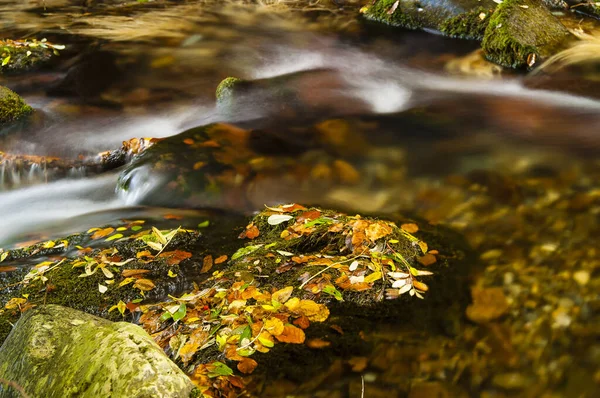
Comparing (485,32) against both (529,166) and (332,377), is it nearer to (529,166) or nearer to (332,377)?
(529,166)

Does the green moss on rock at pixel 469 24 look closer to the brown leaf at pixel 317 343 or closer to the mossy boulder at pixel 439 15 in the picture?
the mossy boulder at pixel 439 15

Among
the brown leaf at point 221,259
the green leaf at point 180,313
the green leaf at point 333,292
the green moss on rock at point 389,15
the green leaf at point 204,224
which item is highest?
the green moss on rock at point 389,15

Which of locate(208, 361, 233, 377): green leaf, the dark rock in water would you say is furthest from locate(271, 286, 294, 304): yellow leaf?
the dark rock in water

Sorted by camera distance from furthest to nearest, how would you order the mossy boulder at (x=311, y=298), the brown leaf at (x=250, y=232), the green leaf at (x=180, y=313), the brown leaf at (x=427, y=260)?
the brown leaf at (x=250, y=232), the brown leaf at (x=427, y=260), the green leaf at (x=180, y=313), the mossy boulder at (x=311, y=298)

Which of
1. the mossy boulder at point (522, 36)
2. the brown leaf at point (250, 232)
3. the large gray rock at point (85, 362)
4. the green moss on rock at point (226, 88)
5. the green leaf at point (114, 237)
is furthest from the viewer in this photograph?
the green moss on rock at point (226, 88)

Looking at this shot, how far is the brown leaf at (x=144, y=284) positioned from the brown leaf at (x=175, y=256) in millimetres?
244

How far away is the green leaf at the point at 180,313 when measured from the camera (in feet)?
10.3

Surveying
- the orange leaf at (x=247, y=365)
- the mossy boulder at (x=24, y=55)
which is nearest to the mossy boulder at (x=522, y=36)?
the orange leaf at (x=247, y=365)

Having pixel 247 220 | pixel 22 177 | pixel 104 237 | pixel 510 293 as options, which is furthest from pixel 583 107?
pixel 22 177

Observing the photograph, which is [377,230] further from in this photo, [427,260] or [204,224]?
[204,224]

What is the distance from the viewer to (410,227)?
13.4ft

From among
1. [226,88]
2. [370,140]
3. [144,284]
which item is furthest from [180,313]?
[226,88]

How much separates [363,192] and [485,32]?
4322mm

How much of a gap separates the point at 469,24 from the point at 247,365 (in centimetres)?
735
